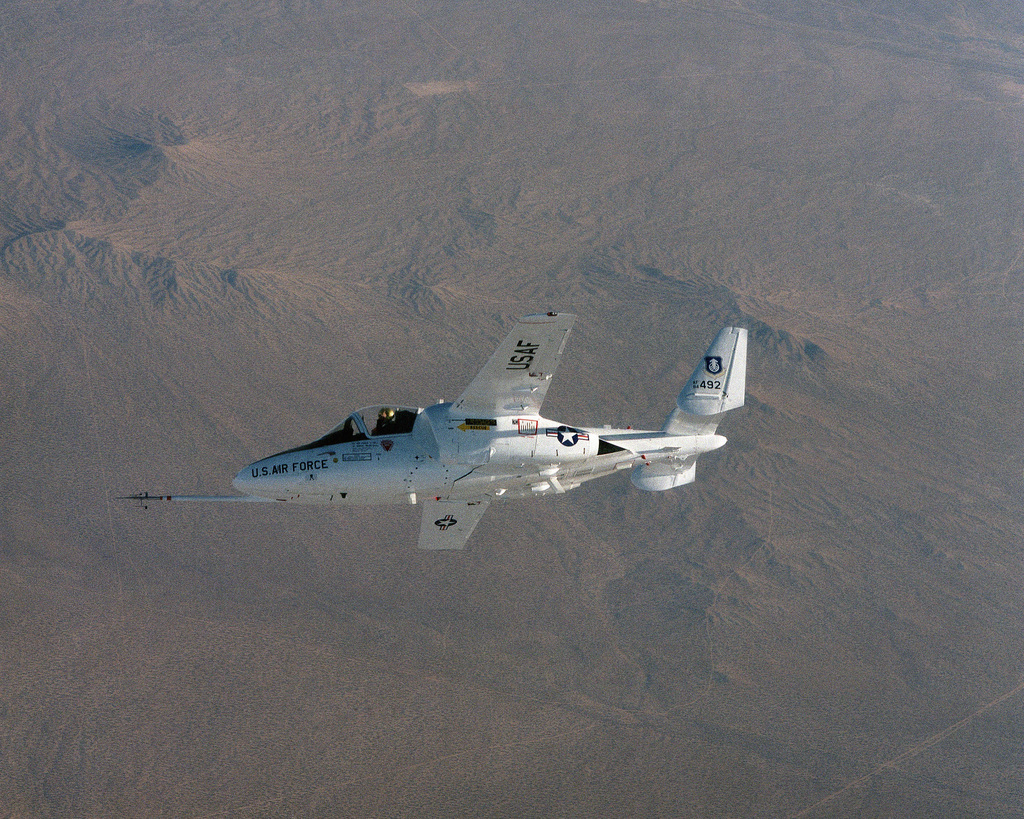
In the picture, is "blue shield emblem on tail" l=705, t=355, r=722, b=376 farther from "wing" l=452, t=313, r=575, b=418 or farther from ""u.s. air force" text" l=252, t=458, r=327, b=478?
""u.s. air force" text" l=252, t=458, r=327, b=478

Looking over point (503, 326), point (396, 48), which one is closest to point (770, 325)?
point (503, 326)

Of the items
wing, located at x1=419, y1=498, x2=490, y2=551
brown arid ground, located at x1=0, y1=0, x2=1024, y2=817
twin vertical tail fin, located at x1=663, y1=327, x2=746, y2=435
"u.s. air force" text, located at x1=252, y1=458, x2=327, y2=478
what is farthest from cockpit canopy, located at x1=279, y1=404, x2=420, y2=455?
brown arid ground, located at x1=0, y1=0, x2=1024, y2=817

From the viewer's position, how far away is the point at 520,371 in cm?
3581

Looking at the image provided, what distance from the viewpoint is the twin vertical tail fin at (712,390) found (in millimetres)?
42562

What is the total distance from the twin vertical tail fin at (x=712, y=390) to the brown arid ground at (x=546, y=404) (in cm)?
4129

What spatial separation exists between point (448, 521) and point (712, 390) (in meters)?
11.5

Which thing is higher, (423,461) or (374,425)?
(374,425)

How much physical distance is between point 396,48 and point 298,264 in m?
65.4

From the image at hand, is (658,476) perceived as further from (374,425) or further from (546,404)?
(546,404)

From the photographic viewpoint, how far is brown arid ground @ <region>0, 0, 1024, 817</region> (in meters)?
78.4

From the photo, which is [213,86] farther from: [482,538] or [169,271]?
[482,538]

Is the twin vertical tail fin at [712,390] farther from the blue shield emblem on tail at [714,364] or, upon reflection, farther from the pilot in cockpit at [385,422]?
the pilot in cockpit at [385,422]

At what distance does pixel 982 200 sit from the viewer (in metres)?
148

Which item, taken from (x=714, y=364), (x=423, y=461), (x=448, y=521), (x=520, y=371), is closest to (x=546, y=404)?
(x=714, y=364)
